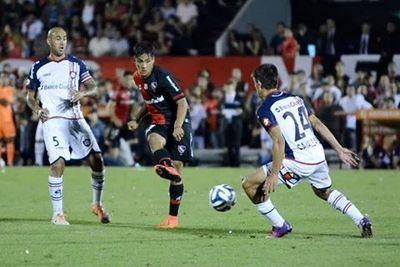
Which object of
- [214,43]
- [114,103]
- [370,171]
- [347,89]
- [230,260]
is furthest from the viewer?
[214,43]

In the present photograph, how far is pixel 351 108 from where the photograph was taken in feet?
85.3

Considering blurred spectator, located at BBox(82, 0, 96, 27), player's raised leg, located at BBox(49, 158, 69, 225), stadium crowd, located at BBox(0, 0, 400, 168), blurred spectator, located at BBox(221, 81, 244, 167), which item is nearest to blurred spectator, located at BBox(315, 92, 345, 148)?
stadium crowd, located at BBox(0, 0, 400, 168)

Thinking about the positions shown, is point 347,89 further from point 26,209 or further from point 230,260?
point 230,260

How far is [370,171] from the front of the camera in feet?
79.7

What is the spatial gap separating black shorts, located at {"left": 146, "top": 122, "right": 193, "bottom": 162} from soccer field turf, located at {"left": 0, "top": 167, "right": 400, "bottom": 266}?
2.82 ft

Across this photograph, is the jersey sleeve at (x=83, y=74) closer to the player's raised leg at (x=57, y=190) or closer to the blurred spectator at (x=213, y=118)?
the player's raised leg at (x=57, y=190)

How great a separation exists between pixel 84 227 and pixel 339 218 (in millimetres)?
3292

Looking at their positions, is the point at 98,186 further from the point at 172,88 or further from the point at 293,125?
the point at 293,125

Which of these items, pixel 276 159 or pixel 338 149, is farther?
pixel 338 149

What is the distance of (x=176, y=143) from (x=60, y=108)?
1.53 metres

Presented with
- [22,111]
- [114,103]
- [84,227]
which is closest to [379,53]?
[114,103]

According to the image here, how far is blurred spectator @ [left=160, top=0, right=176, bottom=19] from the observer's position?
1208 inches

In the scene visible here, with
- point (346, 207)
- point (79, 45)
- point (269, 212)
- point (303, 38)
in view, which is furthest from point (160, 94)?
point (79, 45)

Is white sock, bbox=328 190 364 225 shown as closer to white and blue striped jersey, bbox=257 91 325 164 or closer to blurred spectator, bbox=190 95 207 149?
white and blue striped jersey, bbox=257 91 325 164
